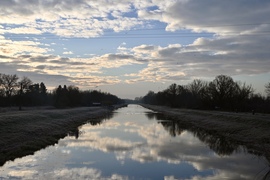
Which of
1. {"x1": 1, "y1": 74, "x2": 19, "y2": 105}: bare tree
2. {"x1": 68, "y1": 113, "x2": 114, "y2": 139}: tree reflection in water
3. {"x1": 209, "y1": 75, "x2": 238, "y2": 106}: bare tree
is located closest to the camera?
{"x1": 68, "y1": 113, "x2": 114, "y2": 139}: tree reflection in water

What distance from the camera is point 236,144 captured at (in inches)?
1068

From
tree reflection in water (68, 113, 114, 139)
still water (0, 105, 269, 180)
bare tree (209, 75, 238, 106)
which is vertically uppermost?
bare tree (209, 75, 238, 106)

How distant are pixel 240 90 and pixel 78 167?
84.2 m

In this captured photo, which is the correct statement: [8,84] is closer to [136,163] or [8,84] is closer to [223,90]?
[223,90]

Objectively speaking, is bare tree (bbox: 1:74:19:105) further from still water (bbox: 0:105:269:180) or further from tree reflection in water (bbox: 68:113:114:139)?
still water (bbox: 0:105:269:180)

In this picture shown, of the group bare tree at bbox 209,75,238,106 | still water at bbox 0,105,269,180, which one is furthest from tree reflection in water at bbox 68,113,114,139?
bare tree at bbox 209,75,238,106

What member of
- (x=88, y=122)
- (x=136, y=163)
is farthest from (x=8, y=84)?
(x=136, y=163)

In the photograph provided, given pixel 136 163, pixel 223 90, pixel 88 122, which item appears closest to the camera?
pixel 136 163

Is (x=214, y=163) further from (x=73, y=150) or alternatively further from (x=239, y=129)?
(x=239, y=129)

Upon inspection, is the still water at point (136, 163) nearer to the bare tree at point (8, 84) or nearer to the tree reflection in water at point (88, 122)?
the tree reflection in water at point (88, 122)

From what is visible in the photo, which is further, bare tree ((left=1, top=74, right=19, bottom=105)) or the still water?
bare tree ((left=1, top=74, right=19, bottom=105))

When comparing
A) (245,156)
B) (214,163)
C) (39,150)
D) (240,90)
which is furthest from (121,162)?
(240,90)

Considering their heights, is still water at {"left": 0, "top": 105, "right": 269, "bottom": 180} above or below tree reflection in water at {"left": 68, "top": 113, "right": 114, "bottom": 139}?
above

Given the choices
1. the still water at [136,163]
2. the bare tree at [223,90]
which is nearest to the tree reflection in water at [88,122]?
the still water at [136,163]
